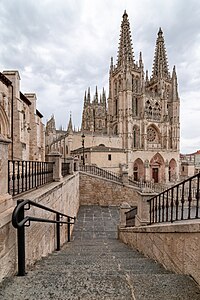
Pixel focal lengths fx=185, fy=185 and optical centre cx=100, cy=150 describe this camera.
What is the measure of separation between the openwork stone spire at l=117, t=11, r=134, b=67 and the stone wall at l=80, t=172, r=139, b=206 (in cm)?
3505

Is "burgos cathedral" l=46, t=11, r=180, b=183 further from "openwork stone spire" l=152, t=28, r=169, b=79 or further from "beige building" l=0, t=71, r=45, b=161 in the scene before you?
"beige building" l=0, t=71, r=45, b=161

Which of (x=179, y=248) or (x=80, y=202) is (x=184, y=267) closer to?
(x=179, y=248)

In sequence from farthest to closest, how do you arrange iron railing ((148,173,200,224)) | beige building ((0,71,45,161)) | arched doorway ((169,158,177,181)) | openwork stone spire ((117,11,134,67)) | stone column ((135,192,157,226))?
1. arched doorway ((169,158,177,181))
2. openwork stone spire ((117,11,134,67))
3. beige building ((0,71,45,161))
4. stone column ((135,192,157,226))
5. iron railing ((148,173,200,224))

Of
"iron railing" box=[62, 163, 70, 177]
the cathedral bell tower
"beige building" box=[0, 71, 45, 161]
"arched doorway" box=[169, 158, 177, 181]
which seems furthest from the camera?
"arched doorway" box=[169, 158, 177, 181]

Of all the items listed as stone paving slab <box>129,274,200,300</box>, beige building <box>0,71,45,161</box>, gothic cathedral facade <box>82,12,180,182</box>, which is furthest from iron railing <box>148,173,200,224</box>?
gothic cathedral facade <box>82,12,180,182</box>

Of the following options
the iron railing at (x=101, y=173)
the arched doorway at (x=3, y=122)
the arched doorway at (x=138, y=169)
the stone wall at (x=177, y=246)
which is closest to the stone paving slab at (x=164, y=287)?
the stone wall at (x=177, y=246)

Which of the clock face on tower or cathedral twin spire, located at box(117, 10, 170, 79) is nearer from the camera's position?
cathedral twin spire, located at box(117, 10, 170, 79)

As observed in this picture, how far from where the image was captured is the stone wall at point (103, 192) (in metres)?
16.3

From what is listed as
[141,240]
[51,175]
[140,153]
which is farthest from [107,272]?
[140,153]

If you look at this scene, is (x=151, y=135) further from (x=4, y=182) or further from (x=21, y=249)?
(x=21, y=249)

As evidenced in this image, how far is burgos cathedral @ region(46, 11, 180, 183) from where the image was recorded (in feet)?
127

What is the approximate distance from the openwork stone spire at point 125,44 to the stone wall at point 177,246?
1763 inches

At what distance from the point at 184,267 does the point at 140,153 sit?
39.0 m

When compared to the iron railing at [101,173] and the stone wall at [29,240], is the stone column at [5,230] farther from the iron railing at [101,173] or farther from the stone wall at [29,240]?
the iron railing at [101,173]
